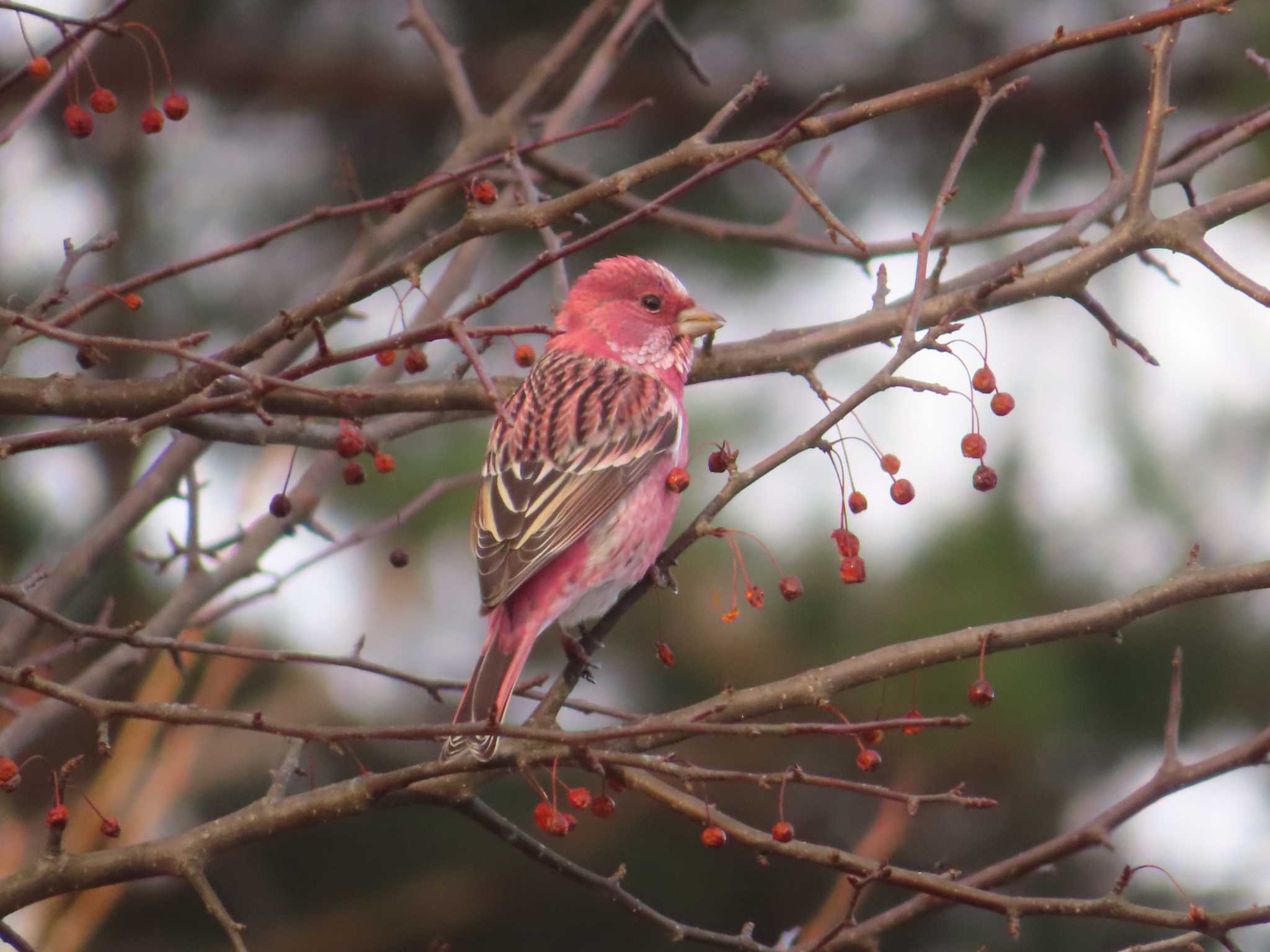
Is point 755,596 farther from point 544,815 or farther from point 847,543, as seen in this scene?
point 544,815

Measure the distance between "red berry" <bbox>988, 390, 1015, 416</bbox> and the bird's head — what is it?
216cm

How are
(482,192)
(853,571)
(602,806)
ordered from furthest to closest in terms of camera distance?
(853,571) → (482,192) → (602,806)

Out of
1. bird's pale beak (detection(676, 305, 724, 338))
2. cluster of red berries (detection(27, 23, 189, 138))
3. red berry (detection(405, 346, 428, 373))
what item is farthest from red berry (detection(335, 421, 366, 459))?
bird's pale beak (detection(676, 305, 724, 338))

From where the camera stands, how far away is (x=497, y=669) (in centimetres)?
574

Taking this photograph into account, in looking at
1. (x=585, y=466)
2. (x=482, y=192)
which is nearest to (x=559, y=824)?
(x=482, y=192)

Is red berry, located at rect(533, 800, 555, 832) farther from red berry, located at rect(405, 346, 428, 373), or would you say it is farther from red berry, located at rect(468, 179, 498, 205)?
red berry, located at rect(468, 179, 498, 205)

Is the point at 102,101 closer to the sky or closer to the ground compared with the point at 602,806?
closer to the sky

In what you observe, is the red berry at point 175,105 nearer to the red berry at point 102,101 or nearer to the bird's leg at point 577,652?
the red berry at point 102,101

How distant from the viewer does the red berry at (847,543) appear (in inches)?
190

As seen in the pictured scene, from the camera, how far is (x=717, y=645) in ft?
35.2

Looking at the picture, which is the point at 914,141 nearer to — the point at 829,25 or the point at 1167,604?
the point at 829,25

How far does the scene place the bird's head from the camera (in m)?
7.14

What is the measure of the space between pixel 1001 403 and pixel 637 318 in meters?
2.44

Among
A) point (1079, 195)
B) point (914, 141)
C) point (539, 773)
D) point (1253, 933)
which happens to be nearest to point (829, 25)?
point (914, 141)
